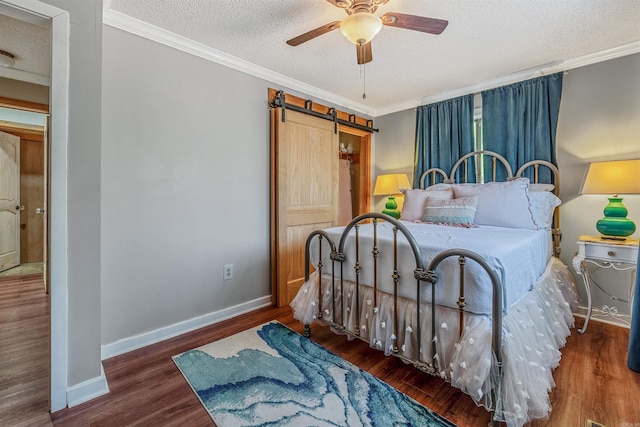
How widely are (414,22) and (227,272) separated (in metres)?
2.38

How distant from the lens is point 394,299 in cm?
171

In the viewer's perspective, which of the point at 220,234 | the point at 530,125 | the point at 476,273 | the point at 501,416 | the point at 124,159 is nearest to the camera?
the point at 501,416

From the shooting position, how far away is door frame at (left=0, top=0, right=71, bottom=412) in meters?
1.39

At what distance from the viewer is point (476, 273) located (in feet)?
4.48

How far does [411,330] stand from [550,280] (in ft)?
4.31

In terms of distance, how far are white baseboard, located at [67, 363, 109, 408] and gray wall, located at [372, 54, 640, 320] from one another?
3.74m

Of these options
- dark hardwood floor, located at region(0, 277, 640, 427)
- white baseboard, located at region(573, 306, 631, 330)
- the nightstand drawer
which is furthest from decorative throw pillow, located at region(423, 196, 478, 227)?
white baseboard, located at region(573, 306, 631, 330)

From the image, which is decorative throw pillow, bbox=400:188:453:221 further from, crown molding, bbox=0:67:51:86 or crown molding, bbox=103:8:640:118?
crown molding, bbox=0:67:51:86

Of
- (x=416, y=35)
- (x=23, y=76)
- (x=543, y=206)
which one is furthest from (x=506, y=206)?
(x=23, y=76)

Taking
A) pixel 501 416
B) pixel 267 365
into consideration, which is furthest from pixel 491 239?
pixel 267 365

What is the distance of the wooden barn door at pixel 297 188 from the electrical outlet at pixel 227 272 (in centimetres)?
45

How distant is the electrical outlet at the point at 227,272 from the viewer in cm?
257

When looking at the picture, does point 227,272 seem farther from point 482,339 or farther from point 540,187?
point 540,187

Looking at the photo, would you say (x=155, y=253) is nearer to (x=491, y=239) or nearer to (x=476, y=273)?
(x=476, y=273)
